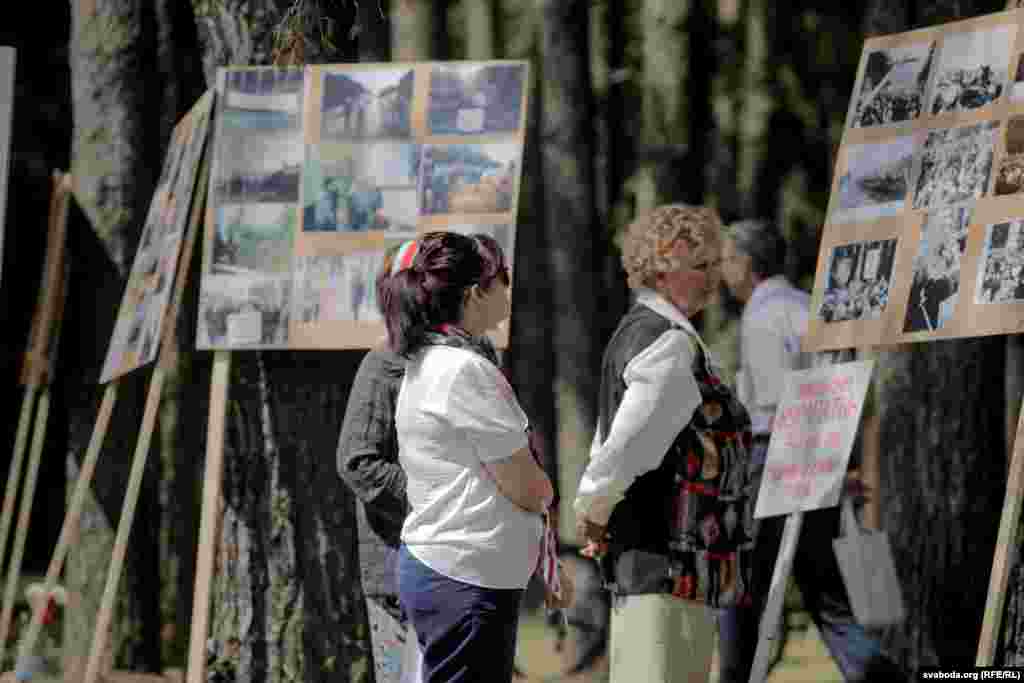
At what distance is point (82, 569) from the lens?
26.1ft

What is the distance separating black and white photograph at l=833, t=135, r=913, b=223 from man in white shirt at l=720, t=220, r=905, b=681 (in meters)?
0.77

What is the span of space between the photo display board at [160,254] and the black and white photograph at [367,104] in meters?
0.43

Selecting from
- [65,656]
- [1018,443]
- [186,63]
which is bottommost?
[65,656]

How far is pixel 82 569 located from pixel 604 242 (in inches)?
189

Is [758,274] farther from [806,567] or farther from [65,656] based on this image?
[65,656]

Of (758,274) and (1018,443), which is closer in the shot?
(1018,443)

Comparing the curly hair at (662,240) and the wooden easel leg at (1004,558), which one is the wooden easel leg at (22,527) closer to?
the curly hair at (662,240)

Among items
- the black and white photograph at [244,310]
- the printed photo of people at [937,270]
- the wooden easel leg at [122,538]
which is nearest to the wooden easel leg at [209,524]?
the black and white photograph at [244,310]

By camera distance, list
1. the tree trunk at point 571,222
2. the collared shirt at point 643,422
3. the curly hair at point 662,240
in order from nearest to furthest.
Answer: the collared shirt at point 643,422 < the curly hair at point 662,240 < the tree trunk at point 571,222

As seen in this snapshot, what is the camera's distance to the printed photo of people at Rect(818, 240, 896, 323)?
18.0ft

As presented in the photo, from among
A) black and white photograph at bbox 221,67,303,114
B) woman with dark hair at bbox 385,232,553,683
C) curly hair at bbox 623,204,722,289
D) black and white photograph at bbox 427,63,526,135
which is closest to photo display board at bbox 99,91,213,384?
black and white photograph at bbox 221,67,303,114

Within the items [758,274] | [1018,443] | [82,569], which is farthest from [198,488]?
[1018,443]

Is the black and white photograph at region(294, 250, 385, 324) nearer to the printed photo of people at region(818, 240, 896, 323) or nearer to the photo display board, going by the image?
the photo display board

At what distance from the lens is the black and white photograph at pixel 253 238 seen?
6.02 m
